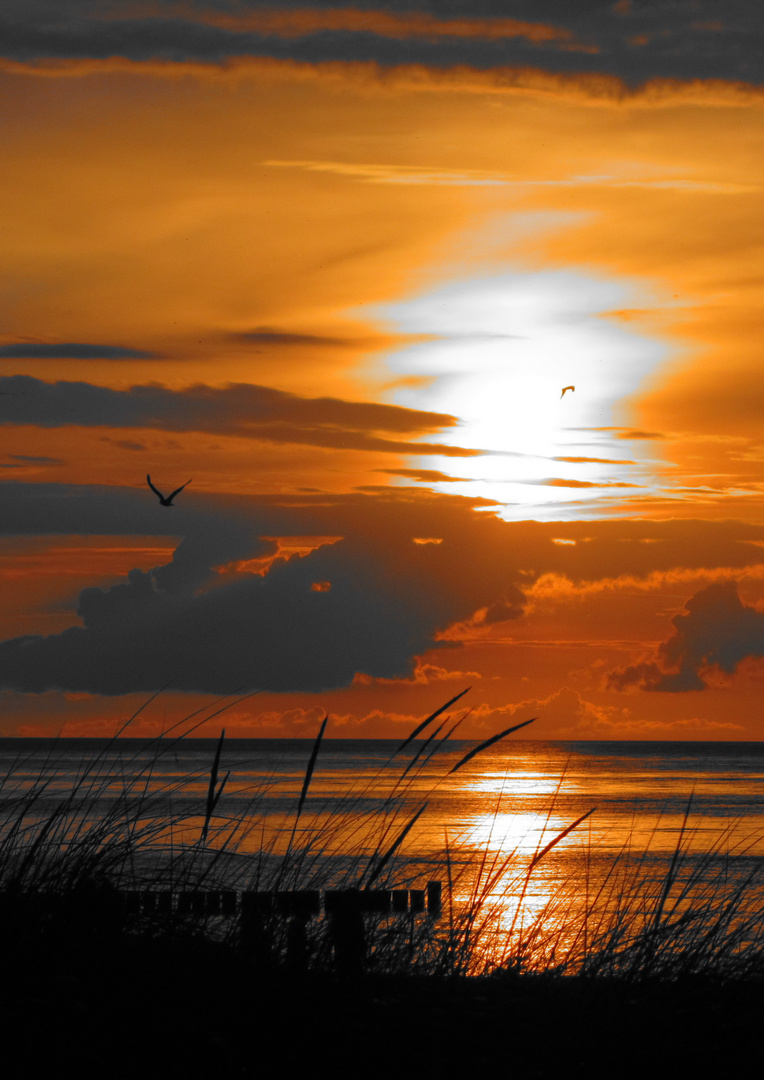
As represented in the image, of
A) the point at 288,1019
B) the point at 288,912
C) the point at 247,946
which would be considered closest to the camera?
the point at 288,1019

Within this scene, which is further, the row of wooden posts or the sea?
the sea

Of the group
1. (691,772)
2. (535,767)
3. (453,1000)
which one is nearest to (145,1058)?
(453,1000)

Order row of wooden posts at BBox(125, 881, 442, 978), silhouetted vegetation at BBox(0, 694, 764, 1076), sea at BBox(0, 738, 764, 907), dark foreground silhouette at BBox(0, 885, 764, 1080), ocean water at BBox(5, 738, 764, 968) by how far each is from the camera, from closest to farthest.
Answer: dark foreground silhouette at BBox(0, 885, 764, 1080), silhouetted vegetation at BBox(0, 694, 764, 1076), row of wooden posts at BBox(125, 881, 442, 978), ocean water at BBox(5, 738, 764, 968), sea at BBox(0, 738, 764, 907)

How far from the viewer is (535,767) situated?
156 meters

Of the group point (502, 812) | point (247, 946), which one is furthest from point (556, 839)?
point (502, 812)

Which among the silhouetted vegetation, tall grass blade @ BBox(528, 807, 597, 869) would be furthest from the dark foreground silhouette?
tall grass blade @ BBox(528, 807, 597, 869)

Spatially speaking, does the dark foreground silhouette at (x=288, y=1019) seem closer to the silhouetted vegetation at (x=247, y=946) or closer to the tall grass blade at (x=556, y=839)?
the silhouetted vegetation at (x=247, y=946)

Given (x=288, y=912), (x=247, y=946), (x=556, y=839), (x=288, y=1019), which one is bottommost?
(x=288, y=1019)

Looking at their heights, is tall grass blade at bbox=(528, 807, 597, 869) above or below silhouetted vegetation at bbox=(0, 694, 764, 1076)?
above

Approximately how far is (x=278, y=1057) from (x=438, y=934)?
2246 millimetres

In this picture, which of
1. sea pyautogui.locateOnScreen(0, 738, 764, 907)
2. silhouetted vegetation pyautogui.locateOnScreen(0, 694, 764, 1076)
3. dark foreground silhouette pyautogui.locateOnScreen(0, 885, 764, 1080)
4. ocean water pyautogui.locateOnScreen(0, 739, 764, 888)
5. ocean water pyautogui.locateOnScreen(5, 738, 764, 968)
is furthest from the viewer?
ocean water pyautogui.locateOnScreen(0, 739, 764, 888)

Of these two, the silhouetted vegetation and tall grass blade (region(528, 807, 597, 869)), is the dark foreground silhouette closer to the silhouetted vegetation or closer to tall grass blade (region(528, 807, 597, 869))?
the silhouetted vegetation

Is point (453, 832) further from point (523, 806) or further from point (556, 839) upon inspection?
point (556, 839)

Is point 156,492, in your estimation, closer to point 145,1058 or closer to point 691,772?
point 145,1058
